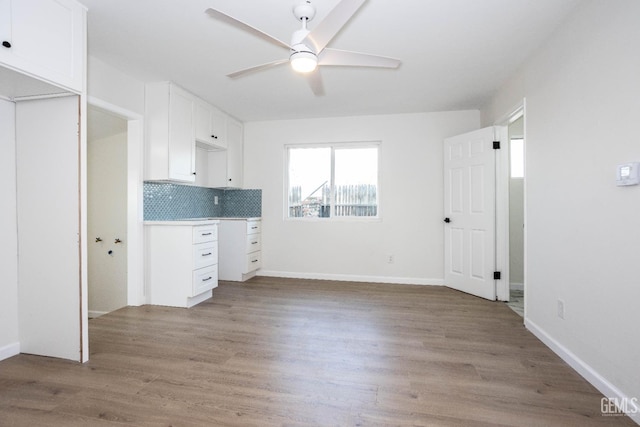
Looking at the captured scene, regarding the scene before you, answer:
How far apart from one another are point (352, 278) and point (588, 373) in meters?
3.03

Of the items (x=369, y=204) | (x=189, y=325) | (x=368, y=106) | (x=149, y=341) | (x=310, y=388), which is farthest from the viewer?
(x=369, y=204)

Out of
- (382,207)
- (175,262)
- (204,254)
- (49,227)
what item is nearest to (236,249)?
(204,254)

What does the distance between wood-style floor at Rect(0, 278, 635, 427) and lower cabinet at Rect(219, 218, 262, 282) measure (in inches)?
54.3

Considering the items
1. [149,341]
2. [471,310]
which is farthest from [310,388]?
[471,310]

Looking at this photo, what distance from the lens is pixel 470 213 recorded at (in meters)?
4.00

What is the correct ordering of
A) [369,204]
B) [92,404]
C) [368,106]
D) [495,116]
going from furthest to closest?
[369,204], [368,106], [495,116], [92,404]

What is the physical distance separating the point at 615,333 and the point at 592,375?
1.19ft

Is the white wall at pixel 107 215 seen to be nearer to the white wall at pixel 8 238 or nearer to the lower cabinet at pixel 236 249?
the lower cabinet at pixel 236 249

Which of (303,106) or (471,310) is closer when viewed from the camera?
(471,310)

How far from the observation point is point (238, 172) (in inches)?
195

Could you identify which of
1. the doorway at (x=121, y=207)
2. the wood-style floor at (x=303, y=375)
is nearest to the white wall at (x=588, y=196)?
the wood-style floor at (x=303, y=375)

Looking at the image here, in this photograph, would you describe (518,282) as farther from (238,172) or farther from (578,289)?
(238,172)

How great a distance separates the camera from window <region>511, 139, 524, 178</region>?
14.5 feet

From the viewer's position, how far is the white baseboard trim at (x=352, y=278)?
4.55 metres
